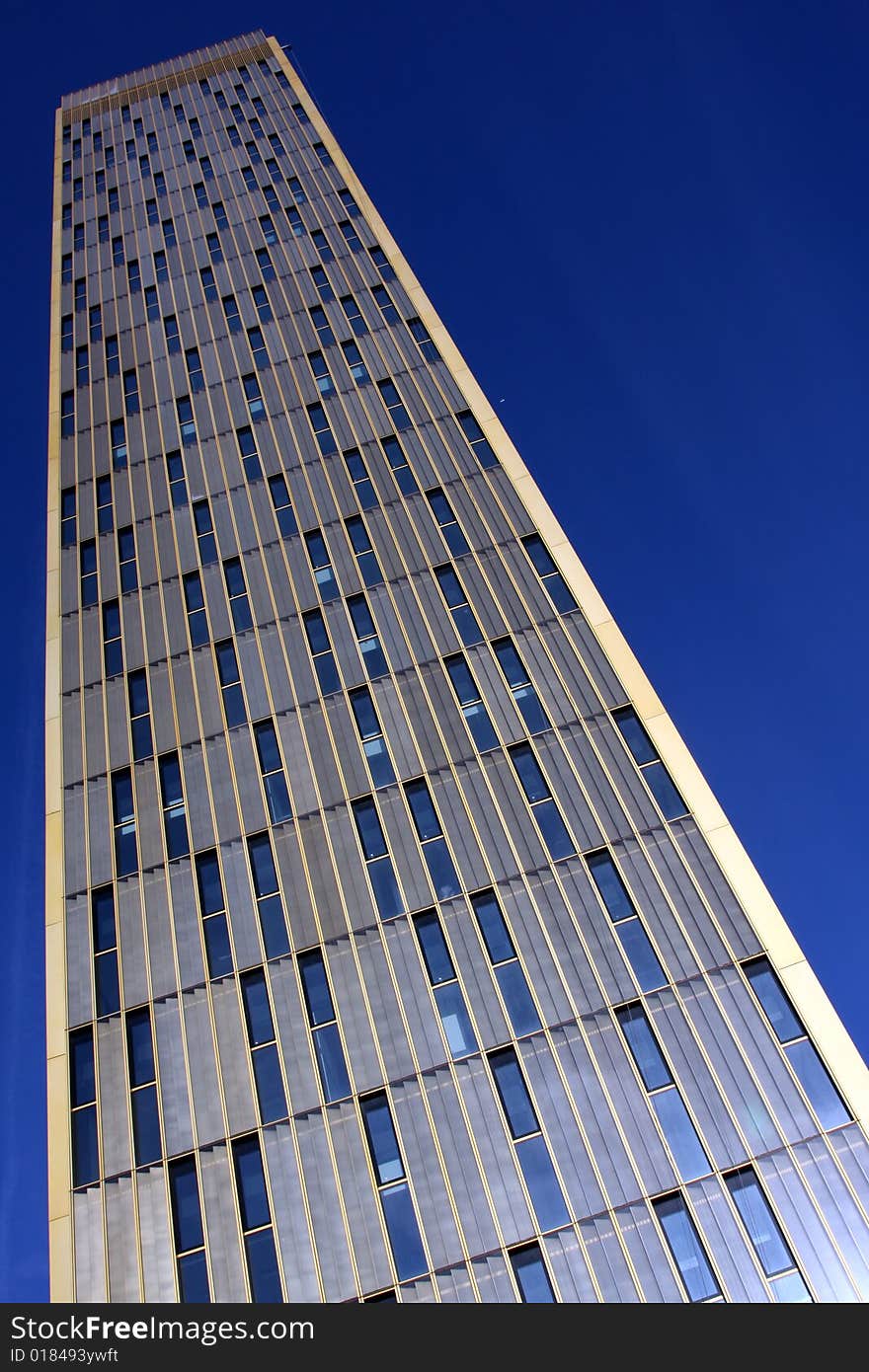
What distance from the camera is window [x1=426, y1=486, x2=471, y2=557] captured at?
131ft

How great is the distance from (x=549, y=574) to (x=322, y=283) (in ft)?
78.9

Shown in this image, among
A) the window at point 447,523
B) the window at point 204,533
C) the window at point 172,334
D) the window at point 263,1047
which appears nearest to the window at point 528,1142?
the window at point 263,1047

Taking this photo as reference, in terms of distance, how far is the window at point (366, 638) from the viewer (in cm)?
3706

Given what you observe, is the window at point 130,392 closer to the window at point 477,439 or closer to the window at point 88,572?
the window at point 88,572

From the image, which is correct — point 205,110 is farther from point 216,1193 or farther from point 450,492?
point 216,1193

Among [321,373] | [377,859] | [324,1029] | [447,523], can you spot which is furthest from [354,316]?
[324,1029]

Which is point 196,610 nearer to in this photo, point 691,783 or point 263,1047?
point 263,1047

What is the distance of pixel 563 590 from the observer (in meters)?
37.4

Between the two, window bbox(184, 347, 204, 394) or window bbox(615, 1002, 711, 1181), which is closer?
window bbox(615, 1002, 711, 1181)

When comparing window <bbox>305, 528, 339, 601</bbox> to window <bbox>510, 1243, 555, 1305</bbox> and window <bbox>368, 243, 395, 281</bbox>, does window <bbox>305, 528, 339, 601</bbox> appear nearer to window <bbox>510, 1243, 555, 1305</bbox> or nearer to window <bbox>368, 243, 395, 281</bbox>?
window <bbox>368, 243, 395, 281</bbox>

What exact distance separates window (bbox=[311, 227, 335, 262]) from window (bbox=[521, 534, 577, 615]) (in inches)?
943

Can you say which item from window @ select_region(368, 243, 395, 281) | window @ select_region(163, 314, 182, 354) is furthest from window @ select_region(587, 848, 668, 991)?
window @ select_region(163, 314, 182, 354)

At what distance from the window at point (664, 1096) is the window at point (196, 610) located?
20948mm

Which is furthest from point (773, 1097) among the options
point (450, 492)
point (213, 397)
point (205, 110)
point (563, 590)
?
point (205, 110)
